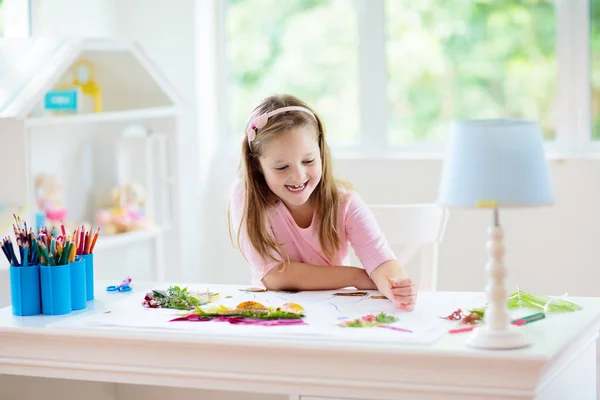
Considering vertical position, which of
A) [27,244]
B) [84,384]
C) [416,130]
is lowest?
[84,384]

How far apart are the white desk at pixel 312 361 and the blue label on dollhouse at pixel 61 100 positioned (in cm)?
122

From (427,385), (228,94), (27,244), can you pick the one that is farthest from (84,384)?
(228,94)

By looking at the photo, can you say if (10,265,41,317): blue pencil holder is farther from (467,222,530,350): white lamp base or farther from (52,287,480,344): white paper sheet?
(467,222,530,350): white lamp base

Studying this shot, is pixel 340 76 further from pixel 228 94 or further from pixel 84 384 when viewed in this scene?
pixel 84 384

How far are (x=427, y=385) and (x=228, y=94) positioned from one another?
2627 millimetres

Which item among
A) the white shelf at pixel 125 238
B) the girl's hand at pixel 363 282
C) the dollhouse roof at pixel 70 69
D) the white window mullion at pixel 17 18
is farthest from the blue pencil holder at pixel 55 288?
the white window mullion at pixel 17 18

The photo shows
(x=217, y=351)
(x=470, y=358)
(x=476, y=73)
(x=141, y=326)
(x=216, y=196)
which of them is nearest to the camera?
(x=470, y=358)

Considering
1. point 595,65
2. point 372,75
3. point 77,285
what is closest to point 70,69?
point 372,75

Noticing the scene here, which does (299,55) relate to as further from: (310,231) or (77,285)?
(77,285)

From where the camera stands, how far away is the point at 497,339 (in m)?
1.41

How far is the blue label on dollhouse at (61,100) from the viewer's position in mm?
2850

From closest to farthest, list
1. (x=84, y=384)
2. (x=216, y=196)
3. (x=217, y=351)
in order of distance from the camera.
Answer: (x=217, y=351)
(x=84, y=384)
(x=216, y=196)

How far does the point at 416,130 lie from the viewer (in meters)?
3.63

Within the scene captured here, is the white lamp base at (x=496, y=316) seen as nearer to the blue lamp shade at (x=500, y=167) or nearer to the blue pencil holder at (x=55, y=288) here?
the blue lamp shade at (x=500, y=167)
